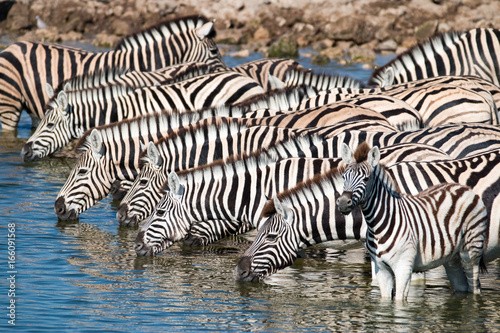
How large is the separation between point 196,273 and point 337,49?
28428mm

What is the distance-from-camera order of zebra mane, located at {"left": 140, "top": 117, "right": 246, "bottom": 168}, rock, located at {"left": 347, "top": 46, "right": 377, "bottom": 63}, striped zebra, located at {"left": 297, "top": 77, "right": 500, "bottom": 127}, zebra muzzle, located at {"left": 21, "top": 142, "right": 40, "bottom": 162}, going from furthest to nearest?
rock, located at {"left": 347, "top": 46, "right": 377, "bottom": 63}
zebra muzzle, located at {"left": 21, "top": 142, "right": 40, "bottom": 162}
striped zebra, located at {"left": 297, "top": 77, "right": 500, "bottom": 127}
zebra mane, located at {"left": 140, "top": 117, "right": 246, "bottom": 168}

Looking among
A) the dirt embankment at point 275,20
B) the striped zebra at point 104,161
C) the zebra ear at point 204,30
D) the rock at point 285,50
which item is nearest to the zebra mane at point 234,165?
the striped zebra at point 104,161

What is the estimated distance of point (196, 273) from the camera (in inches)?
425

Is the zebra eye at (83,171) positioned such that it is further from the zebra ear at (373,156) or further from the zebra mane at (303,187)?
the zebra ear at (373,156)

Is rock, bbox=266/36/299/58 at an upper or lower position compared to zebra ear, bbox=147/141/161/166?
upper

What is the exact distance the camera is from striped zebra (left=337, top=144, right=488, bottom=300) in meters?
8.45

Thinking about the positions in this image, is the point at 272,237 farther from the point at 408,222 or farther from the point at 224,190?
the point at 408,222

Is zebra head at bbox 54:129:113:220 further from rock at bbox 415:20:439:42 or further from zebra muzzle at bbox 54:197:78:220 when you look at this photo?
rock at bbox 415:20:439:42

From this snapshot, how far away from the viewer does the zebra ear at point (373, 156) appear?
8.38 m

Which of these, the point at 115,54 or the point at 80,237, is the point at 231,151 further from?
the point at 115,54

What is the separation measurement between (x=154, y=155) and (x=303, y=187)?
3.29m

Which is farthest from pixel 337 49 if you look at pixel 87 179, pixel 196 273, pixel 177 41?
pixel 196 273

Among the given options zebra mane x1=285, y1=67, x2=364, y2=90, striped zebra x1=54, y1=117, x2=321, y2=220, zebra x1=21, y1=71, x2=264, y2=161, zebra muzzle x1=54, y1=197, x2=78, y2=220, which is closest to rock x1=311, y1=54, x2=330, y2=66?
zebra mane x1=285, y1=67, x2=364, y2=90

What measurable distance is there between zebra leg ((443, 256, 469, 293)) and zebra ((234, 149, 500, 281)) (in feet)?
1.12
